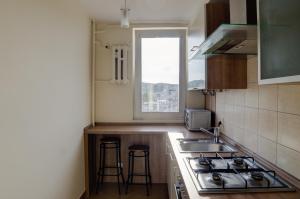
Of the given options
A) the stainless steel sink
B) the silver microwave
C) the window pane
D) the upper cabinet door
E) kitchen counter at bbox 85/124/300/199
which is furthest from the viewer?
the window pane

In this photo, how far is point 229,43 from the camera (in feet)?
5.01

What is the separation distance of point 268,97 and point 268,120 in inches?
6.6

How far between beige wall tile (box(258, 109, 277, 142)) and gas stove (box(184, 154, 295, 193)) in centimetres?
22

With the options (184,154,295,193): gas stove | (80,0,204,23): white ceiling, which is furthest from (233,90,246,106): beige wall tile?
(80,0,204,23): white ceiling

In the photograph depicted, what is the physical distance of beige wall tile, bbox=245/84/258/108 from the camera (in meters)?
1.91

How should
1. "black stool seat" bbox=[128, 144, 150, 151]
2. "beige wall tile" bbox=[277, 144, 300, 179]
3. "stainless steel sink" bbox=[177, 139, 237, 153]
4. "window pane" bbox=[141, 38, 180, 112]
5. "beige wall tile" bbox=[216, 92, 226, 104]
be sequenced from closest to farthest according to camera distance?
"beige wall tile" bbox=[277, 144, 300, 179]
"stainless steel sink" bbox=[177, 139, 237, 153]
"beige wall tile" bbox=[216, 92, 226, 104]
"black stool seat" bbox=[128, 144, 150, 151]
"window pane" bbox=[141, 38, 180, 112]

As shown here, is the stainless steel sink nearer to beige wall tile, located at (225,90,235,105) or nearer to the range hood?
beige wall tile, located at (225,90,235,105)

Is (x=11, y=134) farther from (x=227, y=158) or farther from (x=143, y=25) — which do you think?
(x=143, y=25)

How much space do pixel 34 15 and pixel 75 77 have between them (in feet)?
3.41

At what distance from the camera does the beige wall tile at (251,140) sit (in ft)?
6.16

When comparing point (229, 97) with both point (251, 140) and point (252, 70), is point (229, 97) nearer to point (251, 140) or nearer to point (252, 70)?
point (252, 70)

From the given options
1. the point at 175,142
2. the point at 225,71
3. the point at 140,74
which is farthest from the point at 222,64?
the point at 140,74

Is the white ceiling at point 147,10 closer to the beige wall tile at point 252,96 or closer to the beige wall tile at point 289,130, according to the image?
the beige wall tile at point 252,96

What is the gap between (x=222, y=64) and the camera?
221cm
